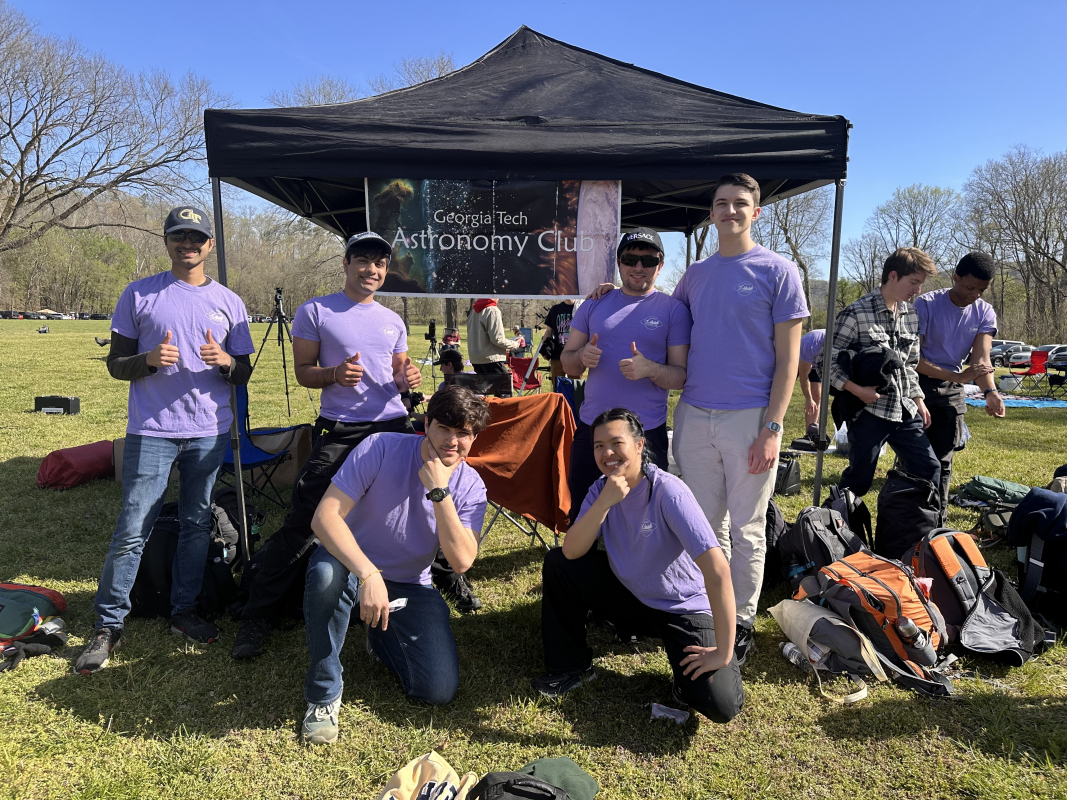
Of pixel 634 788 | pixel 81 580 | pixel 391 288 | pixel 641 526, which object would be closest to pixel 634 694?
pixel 634 788

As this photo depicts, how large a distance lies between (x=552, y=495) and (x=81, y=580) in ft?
8.63

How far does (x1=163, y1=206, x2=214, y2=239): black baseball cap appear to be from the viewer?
2.74 m

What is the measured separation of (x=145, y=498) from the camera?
108 inches

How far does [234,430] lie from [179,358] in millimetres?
487

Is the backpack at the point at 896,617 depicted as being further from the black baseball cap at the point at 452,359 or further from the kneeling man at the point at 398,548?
the black baseball cap at the point at 452,359

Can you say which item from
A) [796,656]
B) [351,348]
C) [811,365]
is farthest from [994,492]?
[351,348]

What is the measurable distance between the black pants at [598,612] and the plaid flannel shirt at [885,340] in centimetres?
186

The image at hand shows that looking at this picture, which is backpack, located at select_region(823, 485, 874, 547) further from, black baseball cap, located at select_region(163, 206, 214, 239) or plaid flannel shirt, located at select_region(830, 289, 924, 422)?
black baseball cap, located at select_region(163, 206, 214, 239)

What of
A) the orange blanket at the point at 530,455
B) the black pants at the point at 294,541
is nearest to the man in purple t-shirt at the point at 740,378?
the orange blanket at the point at 530,455

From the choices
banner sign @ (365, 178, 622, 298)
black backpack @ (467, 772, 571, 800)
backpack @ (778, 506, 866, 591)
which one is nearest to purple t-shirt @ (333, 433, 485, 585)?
black backpack @ (467, 772, 571, 800)

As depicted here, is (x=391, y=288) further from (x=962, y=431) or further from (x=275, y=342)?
(x=275, y=342)

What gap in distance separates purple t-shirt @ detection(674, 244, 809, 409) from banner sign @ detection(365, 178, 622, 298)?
44.3 inches

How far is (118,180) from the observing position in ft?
77.8

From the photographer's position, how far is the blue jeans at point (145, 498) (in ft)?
8.88
